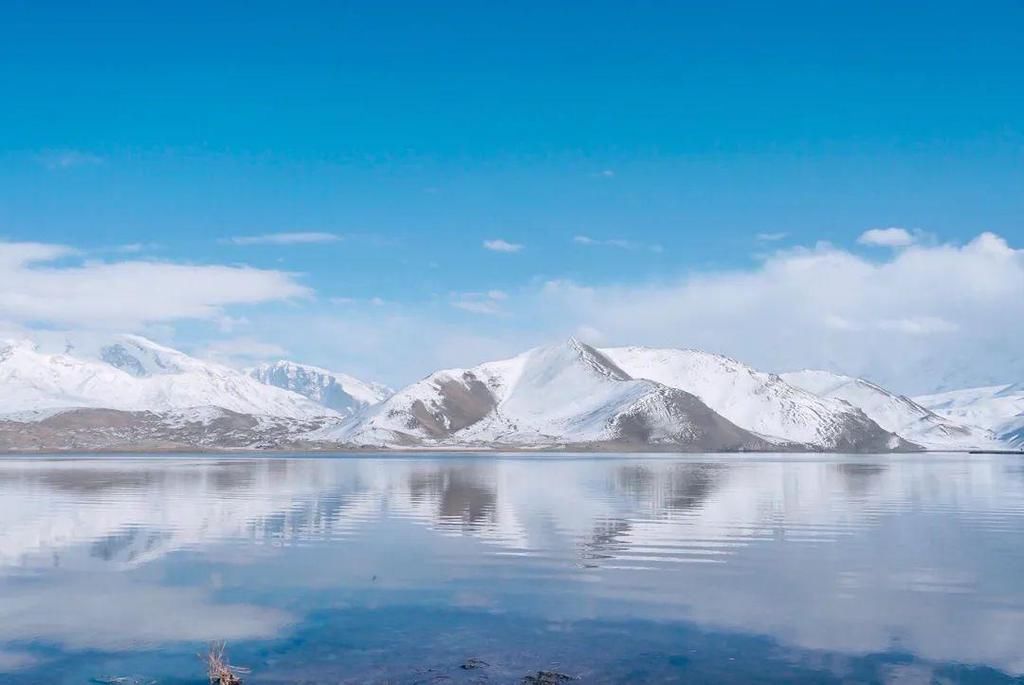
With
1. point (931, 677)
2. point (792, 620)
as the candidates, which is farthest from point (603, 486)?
point (931, 677)

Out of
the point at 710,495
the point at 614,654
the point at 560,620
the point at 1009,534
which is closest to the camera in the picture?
the point at 614,654

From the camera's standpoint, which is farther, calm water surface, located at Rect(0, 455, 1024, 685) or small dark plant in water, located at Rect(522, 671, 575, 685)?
calm water surface, located at Rect(0, 455, 1024, 685)

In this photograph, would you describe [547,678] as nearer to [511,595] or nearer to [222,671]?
[222,671]

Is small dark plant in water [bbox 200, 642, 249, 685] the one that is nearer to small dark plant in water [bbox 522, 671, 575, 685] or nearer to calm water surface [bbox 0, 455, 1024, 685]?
calm water surface [bbox 0, 455, 1024, 685]

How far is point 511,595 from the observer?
37.7m

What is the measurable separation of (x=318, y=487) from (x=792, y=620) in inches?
3409

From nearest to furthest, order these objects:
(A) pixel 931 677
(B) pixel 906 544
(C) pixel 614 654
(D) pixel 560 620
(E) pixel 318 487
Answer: (A) pixel 931 677 < (C) pixel 614 654 < (D) pixel 560 620 < (B) pixel 906 544 < (E) pixel 318 487

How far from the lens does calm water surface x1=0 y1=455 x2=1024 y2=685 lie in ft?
90.1

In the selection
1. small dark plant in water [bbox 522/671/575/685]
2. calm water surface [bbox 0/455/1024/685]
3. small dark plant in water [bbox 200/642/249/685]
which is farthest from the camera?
calm water surface [bbox 0/455/1024/685]

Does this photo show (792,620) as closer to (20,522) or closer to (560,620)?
(560,620)

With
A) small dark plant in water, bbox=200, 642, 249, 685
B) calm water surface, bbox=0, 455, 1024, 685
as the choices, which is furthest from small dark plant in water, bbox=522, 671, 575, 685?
small dark plant in water, bbox=200, 642, 249, 685

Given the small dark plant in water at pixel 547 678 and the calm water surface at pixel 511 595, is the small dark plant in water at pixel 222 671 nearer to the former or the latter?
the calm water surface at pixel 511 595

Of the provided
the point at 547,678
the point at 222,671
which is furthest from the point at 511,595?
the point at 222,671

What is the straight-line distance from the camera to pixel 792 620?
3359 cm
